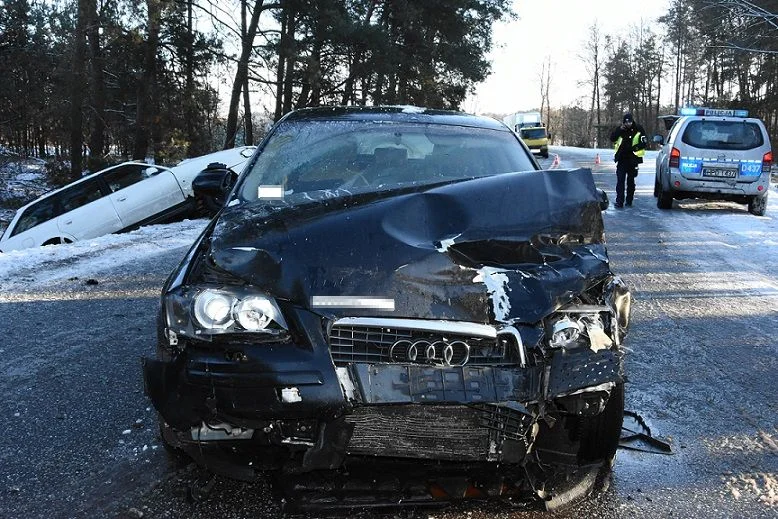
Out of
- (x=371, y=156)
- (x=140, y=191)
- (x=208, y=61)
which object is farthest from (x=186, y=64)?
(x=371, y=156)

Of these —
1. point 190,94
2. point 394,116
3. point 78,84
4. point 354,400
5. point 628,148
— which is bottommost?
point 354,400

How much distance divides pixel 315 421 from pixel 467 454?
0.56m

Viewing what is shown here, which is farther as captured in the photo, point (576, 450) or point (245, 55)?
point (245, 55)

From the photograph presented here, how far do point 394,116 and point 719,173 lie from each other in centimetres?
975

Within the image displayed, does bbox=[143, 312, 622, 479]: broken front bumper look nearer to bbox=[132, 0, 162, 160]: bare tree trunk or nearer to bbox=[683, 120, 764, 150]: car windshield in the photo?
bbox=[683, 120, 764, 150]: car windshield

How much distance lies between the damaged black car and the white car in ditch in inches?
331

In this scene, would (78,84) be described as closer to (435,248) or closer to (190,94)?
(190,94)

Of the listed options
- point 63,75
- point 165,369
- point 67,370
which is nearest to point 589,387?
point 165,369

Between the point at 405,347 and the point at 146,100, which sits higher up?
the point at 146,100

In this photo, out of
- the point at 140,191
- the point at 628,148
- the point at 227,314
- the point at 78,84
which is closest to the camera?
the point at 227,314

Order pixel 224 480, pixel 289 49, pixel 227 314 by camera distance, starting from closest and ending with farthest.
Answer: pixel 227 314, pixel 224 480, pixel 289 49

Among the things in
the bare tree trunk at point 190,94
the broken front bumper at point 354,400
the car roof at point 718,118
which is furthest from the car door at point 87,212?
the bare tree trunk at point 190,94

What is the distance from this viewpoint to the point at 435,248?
7.86ft

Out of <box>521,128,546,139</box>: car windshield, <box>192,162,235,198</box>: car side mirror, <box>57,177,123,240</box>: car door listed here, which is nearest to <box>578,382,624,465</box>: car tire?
<box>192,162,235,198</box>: car side mirror
